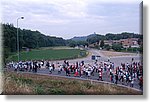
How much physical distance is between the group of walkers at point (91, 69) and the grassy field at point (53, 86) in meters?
0.07

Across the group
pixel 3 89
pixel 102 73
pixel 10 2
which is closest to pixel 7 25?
pixel 10 2

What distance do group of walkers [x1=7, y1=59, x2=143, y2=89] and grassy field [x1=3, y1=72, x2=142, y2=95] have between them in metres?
0.07

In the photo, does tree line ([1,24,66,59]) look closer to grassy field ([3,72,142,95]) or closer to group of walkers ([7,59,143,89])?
group of walkers ([7,59,143,89])

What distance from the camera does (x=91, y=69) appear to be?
22.7ft

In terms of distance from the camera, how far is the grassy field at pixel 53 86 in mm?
6836

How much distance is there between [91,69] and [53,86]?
17.2 inches

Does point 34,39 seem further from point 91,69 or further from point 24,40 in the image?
point 91,69

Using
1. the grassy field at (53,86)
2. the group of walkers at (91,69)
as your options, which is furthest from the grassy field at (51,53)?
the grassy field at (53,86)

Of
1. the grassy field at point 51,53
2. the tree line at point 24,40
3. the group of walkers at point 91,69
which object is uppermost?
the tree line at point 24,40

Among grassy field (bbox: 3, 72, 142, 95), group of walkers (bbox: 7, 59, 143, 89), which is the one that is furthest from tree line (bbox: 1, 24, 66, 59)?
grassy field (bbox: 3, 72, 142, 95)

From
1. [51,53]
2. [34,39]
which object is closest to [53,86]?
[51,53]

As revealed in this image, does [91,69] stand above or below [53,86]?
above

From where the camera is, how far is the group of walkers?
6883 millimetres

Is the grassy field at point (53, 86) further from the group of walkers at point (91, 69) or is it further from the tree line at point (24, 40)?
the tree line at point (24, 40)
